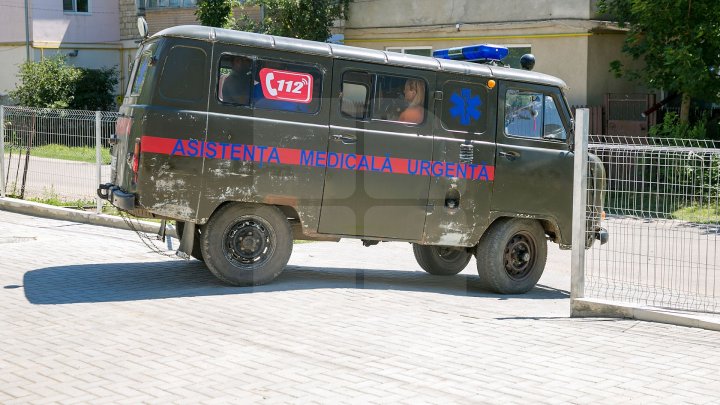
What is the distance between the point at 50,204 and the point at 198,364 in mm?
10113

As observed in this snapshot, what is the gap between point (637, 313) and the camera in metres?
8.86

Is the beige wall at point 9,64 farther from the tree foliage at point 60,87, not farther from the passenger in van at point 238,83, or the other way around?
the passenger in van at point 238,83

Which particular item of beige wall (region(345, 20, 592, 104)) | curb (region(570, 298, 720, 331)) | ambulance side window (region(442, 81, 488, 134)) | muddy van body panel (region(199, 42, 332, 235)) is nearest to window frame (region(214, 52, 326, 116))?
muddy van body panel (region(199, 42, 332, 235))

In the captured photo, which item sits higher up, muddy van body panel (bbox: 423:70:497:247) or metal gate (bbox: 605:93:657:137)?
metal gate (bbox: 605:93:657:137)

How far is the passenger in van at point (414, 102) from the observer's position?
34.1ft

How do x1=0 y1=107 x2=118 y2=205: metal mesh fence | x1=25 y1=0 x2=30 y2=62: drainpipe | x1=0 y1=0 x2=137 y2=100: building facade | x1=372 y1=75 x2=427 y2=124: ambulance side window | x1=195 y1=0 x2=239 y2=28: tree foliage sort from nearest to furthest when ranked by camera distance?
x1=372 y1=75 x2=427 y2=124: ambulance side window, x1=0 y1=107 x2=118 y2=205: metal mesh fence, x1=195 y1=0 x2=239 y2=28: tree foliage, x1=25 y1=0 x2=30 y2=62: drainpipe, x1=0 y1=0 x2=137 y2=100: building facade

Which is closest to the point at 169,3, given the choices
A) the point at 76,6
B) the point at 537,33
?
the point at 76,6

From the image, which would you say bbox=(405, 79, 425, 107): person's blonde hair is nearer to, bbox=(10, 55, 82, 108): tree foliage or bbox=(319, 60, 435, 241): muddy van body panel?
bbox=(319, 60, 435, 241): muddy van body panel

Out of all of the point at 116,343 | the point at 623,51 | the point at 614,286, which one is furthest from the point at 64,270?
the point at 623,51

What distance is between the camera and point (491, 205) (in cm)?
1073

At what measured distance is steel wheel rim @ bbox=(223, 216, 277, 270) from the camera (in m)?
9.94

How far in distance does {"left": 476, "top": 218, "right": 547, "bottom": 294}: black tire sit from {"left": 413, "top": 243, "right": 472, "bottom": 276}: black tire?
37.2 inches

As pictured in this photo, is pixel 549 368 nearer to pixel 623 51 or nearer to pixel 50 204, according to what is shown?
pixel 50 204

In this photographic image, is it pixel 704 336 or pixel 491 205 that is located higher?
pixel 491 205
